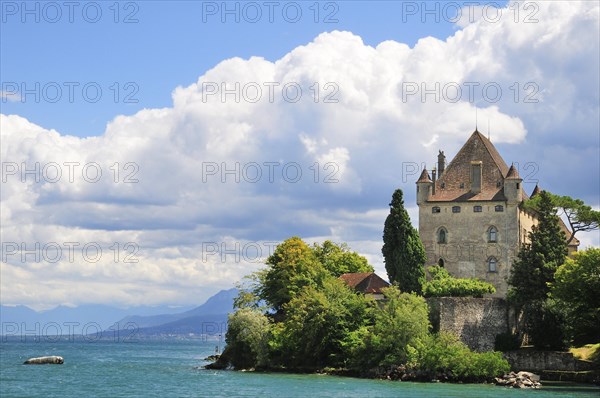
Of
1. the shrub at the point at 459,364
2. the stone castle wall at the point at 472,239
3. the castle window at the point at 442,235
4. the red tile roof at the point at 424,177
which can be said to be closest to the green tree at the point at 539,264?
the shrub at the point at 459,364

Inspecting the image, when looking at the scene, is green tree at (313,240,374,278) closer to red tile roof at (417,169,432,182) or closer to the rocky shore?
red tile roof at (417,169,432,182)

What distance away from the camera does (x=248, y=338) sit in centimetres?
7431

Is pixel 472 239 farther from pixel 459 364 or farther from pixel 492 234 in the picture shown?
pixel 459 364

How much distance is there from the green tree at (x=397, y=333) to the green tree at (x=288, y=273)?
10.4m

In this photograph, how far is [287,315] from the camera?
7438 centimetres

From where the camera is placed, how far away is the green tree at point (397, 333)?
212ft

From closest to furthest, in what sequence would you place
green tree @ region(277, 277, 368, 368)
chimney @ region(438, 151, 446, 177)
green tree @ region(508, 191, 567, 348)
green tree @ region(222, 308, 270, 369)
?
1. green tree @ region(508, 191, 567, 348)
2. green tree @ region(277, 277, 368, 368)
3. green tree @ region(222, 308, 270, 369)
4. chimney @ region(438, 151, 446, 177)

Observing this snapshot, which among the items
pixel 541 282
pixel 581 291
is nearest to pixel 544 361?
pixel 541 282

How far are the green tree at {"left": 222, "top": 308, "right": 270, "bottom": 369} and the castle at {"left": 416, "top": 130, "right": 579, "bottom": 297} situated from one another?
15.7m

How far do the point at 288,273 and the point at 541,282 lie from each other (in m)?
21.9

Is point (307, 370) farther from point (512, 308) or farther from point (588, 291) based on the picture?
point (588, 291)

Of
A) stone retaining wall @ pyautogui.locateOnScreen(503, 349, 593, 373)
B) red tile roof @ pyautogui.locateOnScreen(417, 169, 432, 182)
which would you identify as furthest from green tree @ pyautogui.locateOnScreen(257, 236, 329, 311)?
stone retaining wall @ pyautogui.locateOnScreen(503, 349, 593, 373)

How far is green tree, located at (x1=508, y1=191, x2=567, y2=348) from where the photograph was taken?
6688cm

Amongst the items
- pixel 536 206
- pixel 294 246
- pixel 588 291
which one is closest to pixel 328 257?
pixel 294 246
